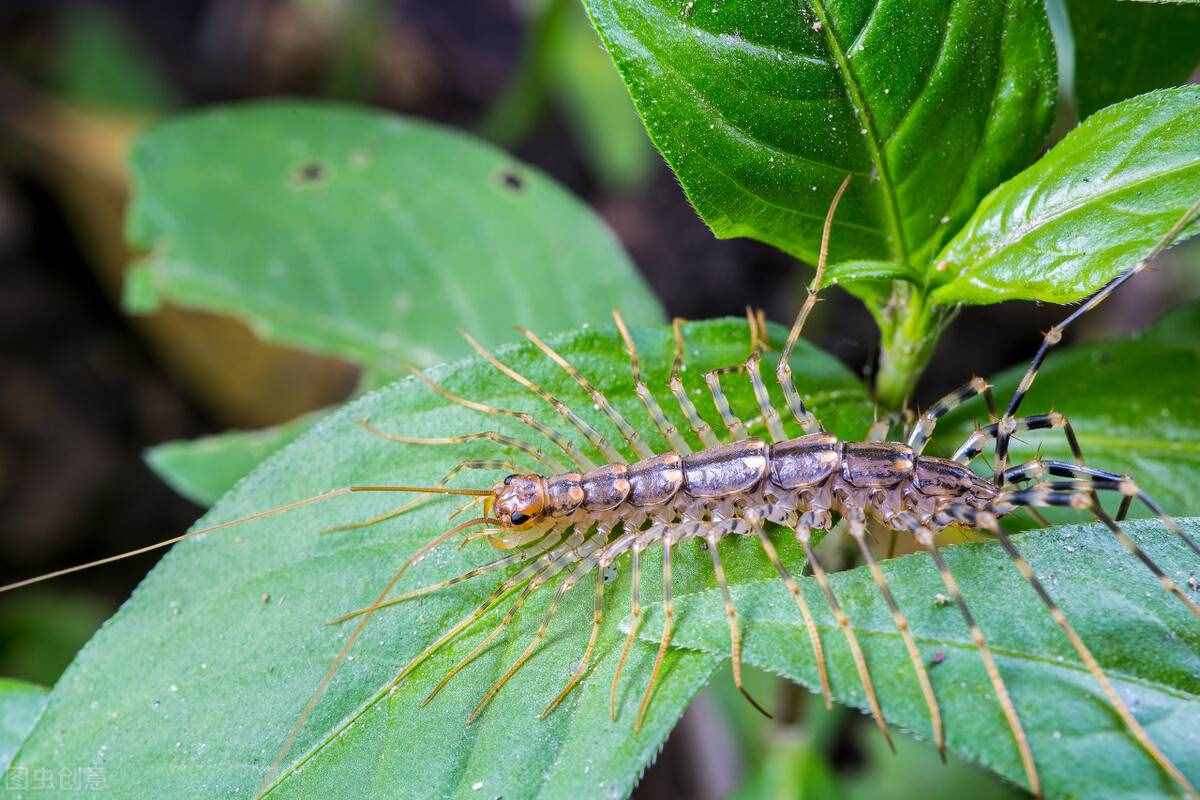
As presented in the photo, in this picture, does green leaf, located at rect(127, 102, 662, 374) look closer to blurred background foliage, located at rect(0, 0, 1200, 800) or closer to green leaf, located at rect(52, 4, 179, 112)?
blurred background foliage, located at rect(0, 0, 1200, 800)

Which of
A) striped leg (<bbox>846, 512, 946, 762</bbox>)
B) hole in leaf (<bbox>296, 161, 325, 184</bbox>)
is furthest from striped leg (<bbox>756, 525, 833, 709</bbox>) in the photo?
hole in leaf (<bbox>296, 161, 325, 184</bbox>)

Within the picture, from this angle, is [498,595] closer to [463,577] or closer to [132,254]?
[463,577]

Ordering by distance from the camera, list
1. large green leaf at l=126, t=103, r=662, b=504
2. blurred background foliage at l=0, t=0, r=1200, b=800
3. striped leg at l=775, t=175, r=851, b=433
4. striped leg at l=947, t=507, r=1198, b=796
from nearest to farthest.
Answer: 1. striped leg at l=947, t=507, r=1198, b=796
2. striped leg at l=775, t=175, r=851, b=433
3. large green leaf at l=126, t=103, r=662, b=504
4. blurred background foliage at l=0, t=0, r=1200, b=800

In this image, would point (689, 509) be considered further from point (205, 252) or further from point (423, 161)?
point (205, 252)

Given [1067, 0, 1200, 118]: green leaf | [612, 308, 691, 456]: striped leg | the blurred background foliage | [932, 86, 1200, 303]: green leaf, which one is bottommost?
the blurred background foliage

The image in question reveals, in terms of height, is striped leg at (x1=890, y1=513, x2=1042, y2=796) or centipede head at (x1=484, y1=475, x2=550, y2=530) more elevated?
striped leg at (x1=890, y1=513, x2=1042, y2=796)

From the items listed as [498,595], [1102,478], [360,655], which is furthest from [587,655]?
[1102,478]

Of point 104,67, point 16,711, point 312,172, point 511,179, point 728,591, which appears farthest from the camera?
point 104,67

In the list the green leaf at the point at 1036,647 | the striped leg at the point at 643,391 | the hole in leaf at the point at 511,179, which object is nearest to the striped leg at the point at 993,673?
the green leaf at the point at 1036,647
